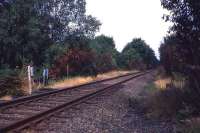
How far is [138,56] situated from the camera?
93.1 metres

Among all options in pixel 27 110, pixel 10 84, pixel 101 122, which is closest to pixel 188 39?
pixel 101 122

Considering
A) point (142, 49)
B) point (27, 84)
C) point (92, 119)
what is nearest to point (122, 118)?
point (92, 119)

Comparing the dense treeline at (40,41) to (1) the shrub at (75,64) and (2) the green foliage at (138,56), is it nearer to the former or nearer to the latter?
(1) the shrub at (75,64)

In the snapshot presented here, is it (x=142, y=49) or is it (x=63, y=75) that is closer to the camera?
(x=63, y=75)

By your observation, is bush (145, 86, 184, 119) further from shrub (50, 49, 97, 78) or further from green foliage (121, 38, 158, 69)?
green foliage (121, 38, 158, 69)

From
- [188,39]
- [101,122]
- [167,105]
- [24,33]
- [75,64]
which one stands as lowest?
[101,122]

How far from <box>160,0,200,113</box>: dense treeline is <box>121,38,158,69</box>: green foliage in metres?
73.1

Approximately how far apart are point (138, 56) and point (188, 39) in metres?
82.5

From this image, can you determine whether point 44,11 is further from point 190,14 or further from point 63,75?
point 190,14

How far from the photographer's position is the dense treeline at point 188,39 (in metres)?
10.4

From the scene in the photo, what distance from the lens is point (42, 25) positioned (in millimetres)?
37219

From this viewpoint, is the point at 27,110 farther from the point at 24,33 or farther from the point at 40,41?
the point at 40,41

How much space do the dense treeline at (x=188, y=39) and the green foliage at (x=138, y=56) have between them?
240 feet

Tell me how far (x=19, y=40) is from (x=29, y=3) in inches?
208
